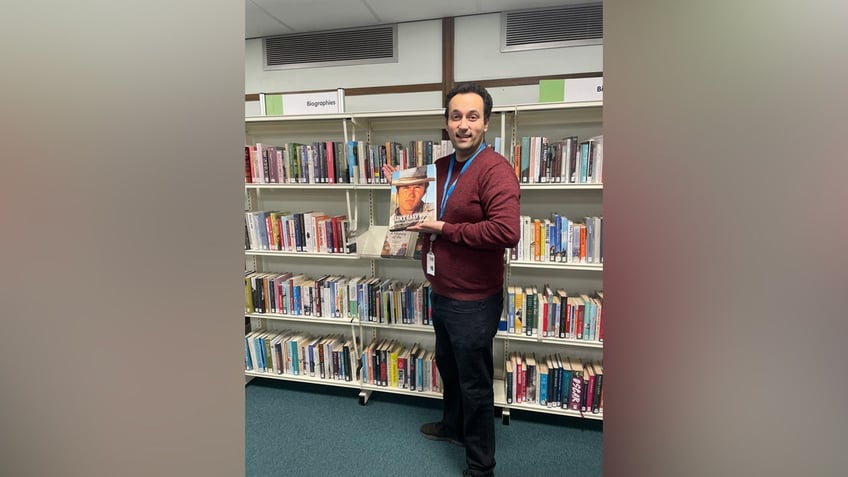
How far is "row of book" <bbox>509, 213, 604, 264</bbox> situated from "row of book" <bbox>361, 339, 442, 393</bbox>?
856mm

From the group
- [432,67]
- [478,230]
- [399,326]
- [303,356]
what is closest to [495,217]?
[478,230]

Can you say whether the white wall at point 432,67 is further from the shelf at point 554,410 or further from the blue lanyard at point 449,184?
the shelf at point 554,410

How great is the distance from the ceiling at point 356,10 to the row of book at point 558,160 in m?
0.81

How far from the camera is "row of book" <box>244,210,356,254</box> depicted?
244 centimetres

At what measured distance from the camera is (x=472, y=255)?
1.55m

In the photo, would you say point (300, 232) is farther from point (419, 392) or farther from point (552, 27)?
point (552, 27)

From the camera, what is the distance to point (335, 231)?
2445mm

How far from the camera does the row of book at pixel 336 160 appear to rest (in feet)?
7.56

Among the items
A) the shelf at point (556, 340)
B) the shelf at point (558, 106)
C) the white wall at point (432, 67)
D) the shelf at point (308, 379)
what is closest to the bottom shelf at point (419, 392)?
the shelf at point (308, 379)

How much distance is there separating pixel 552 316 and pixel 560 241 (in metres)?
0.43
